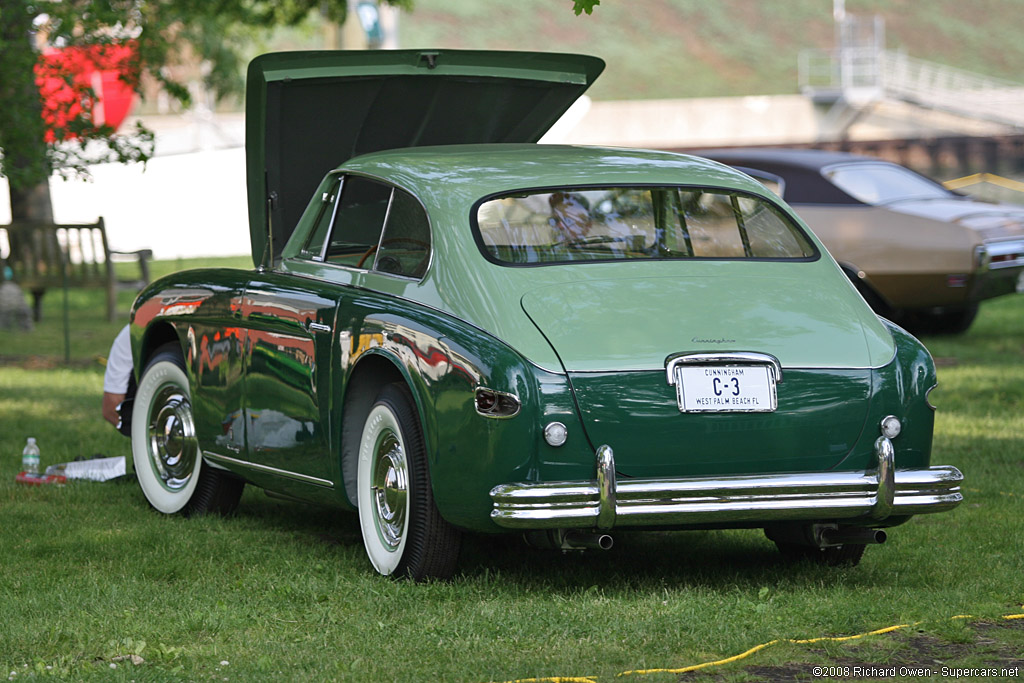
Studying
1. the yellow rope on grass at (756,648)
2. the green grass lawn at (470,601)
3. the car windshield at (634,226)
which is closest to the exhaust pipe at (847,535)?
the green grass lawn at (470,601)

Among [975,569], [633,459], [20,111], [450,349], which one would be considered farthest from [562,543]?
[20,111]

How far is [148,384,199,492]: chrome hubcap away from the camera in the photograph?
686 cm

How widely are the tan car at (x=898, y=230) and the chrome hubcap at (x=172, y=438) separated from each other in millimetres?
7616

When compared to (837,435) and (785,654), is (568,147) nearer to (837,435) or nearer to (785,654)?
(837,435)

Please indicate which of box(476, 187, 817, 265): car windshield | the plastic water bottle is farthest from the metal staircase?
box(476, 187, 817, 265): car windshield

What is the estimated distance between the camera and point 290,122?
23.2ft

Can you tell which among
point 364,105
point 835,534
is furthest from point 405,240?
point 835,534

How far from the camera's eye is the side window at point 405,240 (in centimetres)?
558

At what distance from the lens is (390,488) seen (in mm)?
5477

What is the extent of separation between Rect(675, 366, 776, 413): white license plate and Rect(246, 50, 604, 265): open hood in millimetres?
2568

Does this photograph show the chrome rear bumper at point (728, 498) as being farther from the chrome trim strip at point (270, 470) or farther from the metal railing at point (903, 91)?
the metal railing at point (903, 91)

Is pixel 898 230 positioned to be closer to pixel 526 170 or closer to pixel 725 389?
pixel 526 170

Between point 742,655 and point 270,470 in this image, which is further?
point 270,470

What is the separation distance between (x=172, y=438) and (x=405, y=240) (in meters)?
1.90
